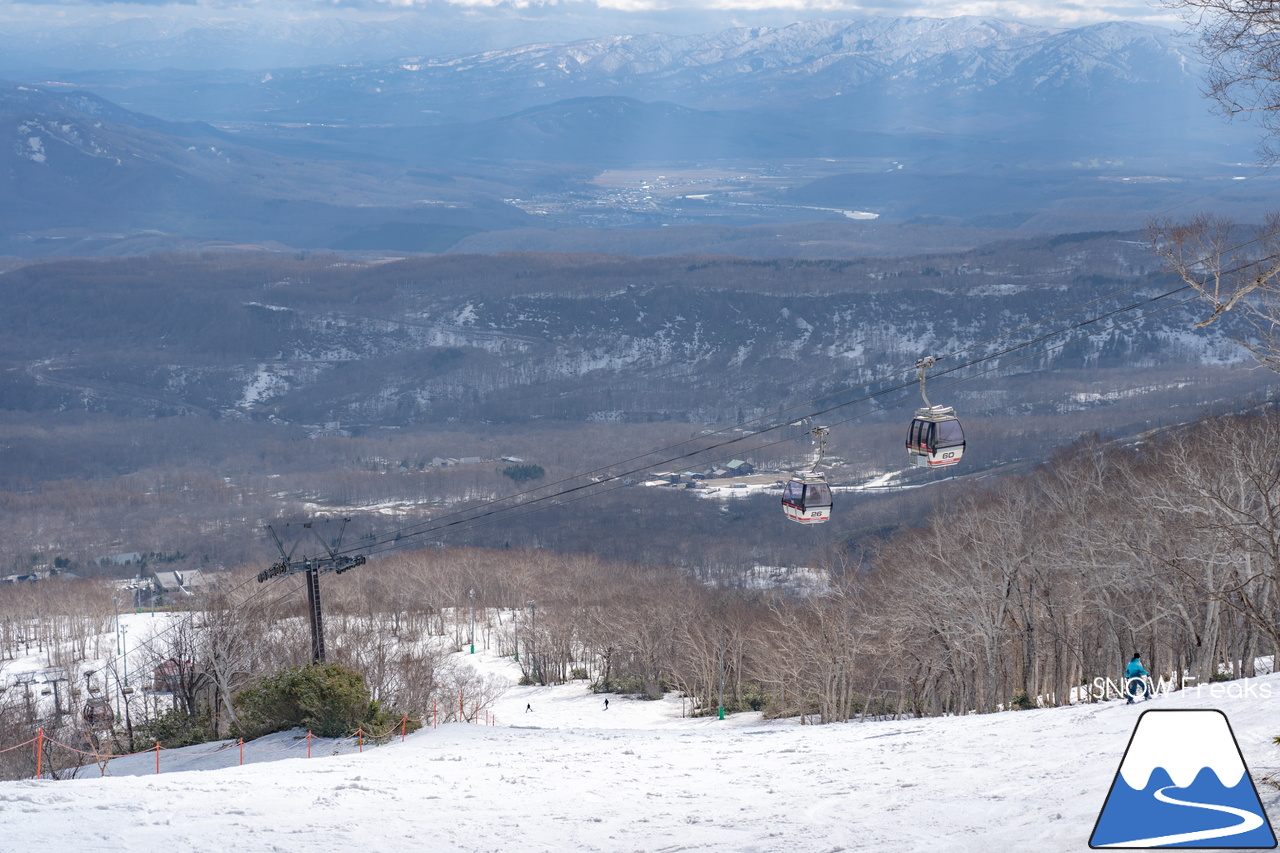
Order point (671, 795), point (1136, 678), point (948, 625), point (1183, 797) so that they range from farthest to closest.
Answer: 1. point (948, 625)
2. point (1136, 678)
3. point (671, 795)
4. point (1183, 797)

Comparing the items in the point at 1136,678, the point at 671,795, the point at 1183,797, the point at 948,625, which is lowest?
the point at 948,625

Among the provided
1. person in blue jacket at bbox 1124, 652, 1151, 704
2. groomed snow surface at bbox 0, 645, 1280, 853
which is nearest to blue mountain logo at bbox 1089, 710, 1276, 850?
groomed snow surface at bbox 0, 645, 1280, 853

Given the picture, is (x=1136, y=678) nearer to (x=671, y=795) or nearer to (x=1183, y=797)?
(x=671, y=795)

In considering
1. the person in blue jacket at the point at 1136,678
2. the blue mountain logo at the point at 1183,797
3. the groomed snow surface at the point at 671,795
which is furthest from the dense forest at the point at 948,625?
the groomed snow surface at the point at 671,795

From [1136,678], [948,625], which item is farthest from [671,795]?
[948,625]

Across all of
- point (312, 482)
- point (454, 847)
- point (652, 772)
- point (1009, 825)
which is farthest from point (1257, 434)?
point (312, 482)

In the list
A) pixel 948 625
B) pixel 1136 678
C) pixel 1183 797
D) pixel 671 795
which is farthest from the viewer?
pixel 948 625
